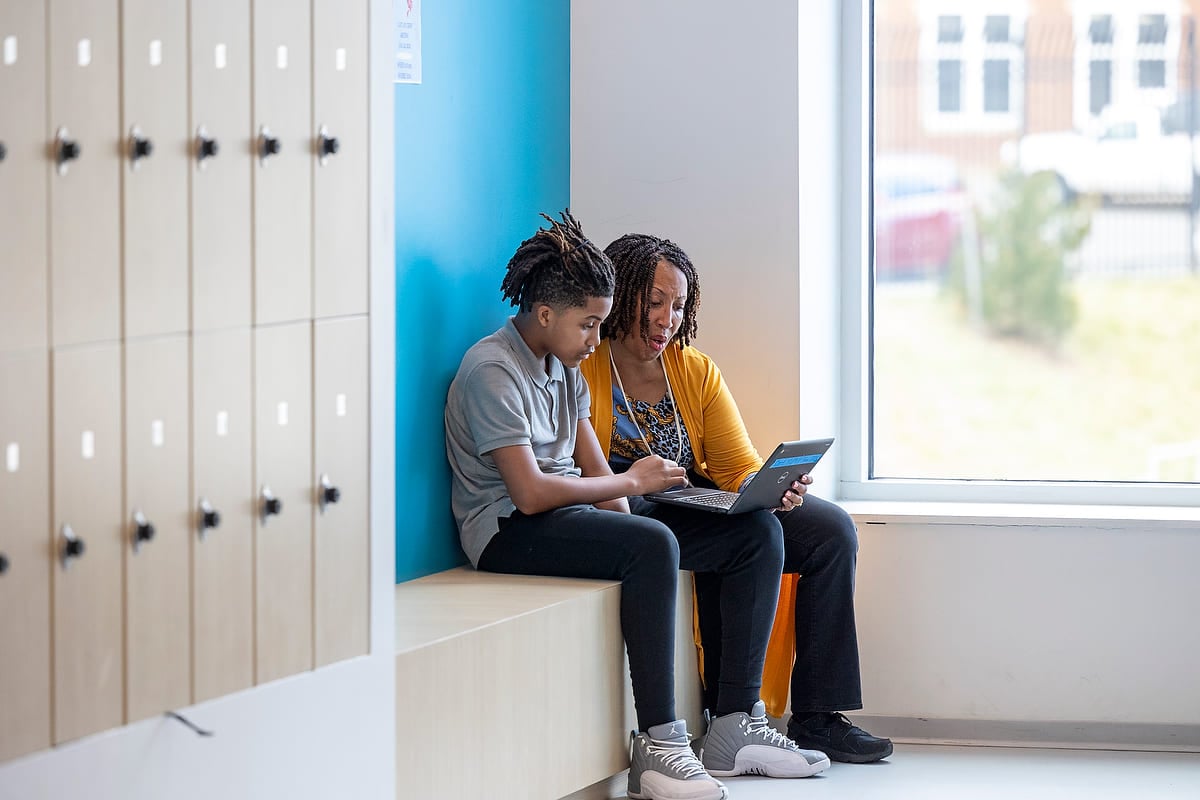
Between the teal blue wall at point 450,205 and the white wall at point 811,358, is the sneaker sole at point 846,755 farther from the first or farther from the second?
the teal blue wall at point 450,205

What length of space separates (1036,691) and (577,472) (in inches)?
44.6

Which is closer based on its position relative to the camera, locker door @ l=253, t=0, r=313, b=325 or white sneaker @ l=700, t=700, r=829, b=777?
locker door @ l=253, t=0, r=313, b=325

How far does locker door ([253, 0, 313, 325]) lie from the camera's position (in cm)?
164

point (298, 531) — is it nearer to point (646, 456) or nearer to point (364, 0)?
point (364, 0)

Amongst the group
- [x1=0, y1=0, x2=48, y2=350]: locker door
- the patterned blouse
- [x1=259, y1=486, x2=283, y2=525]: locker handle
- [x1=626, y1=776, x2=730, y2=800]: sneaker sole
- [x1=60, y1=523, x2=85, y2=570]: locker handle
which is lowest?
[x1=626, y1=776, x2=730, y2=800]: sneaker sole

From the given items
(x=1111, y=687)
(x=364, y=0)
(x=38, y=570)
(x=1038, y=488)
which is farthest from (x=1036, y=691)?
(x=38, y=570)

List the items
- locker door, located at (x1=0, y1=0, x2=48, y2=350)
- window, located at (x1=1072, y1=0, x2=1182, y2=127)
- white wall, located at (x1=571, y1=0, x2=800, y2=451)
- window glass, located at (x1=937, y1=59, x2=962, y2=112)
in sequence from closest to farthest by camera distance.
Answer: locker door, located at (x1=0, y1=0, x2=48, y2=350), white wall, located at (x1=571, y1=0, x2=800, y2=451), window, located at (x1=1072, y1=0, x2=1182, y2=127), window glass, located at (x1=937, y1=59, x2=962, y2=112)

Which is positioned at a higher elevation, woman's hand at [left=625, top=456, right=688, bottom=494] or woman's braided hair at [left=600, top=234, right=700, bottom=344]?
woman's braided hair at [left=600, top=234, right=700, bottom=344]

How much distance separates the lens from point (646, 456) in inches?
110

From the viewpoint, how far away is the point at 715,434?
9.40 ft

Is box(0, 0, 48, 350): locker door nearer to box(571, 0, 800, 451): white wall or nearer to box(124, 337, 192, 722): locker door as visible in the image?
box(124, 337, 192, 722): locker door

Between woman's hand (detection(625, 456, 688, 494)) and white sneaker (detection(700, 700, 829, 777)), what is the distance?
1.47ft

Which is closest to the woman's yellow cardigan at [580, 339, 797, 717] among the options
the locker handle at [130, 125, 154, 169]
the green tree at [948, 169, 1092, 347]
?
the green tree at [948, 169, 1092, 347]

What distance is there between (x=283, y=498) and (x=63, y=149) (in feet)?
1.62
